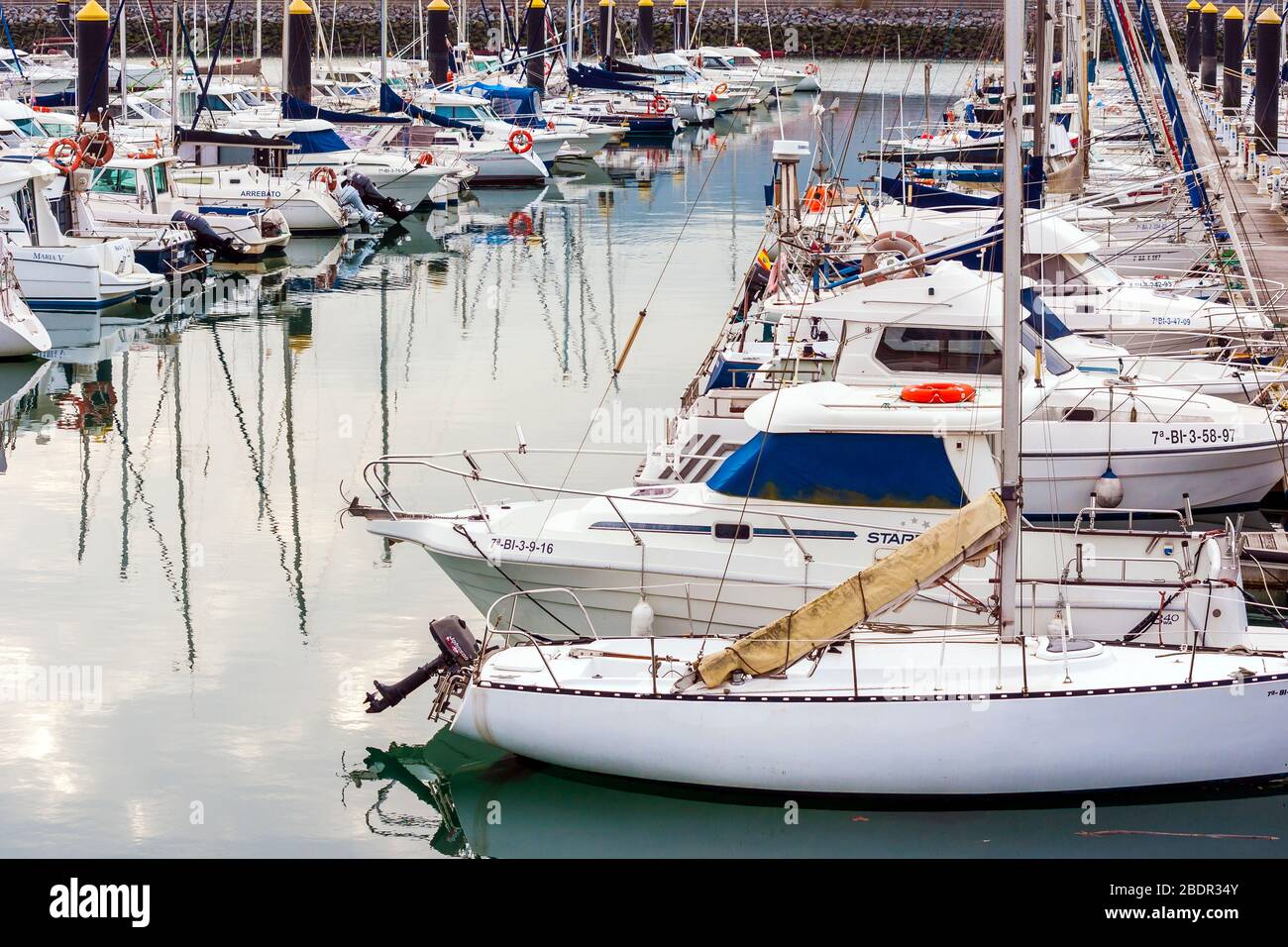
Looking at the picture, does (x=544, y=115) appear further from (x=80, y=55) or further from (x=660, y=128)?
(x=80, y=55)

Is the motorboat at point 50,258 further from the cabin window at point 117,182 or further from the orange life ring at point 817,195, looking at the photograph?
the orange life ring at point 817,195

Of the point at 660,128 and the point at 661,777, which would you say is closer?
the point at 661,777

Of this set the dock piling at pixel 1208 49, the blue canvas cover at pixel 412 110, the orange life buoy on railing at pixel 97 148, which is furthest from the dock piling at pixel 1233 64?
the orange life buoy on railing at pixel 97 148

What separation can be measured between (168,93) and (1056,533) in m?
46.4

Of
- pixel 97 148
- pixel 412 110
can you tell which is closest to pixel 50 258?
pixel 97 148

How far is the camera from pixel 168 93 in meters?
55.9

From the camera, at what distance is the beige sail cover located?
12.2 meters

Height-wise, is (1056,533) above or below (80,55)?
below

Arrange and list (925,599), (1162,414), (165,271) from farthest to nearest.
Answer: (165,271) → (1162,414) → (925,599)

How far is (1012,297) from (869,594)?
2124 mm

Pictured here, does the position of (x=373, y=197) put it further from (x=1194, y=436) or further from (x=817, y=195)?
(x=1194, y=436)

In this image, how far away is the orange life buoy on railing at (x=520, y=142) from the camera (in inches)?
1973
